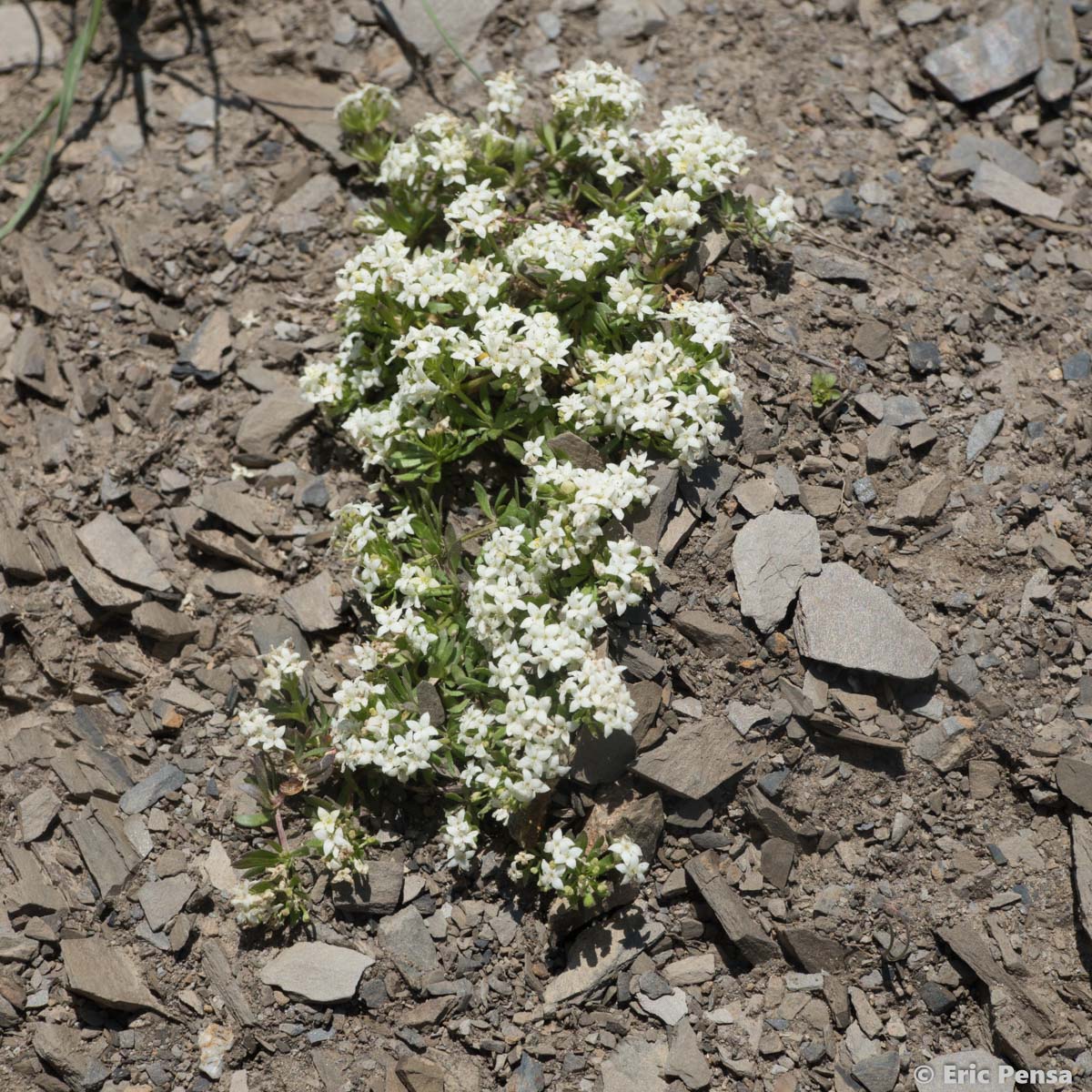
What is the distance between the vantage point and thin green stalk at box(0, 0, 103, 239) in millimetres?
6578

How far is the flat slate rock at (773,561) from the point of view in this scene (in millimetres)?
4820

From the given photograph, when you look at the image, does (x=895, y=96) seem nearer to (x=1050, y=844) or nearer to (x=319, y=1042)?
(x=1050, y=844)

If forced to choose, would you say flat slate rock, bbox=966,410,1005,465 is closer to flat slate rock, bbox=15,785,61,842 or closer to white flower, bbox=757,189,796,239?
white flower, bbox=757,189,796,239

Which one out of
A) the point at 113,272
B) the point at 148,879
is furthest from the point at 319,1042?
the point at 113,272

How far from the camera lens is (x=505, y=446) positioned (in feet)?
16.7

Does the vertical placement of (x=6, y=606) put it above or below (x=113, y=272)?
below

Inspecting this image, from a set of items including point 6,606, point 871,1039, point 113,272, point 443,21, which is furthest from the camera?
point 443,21

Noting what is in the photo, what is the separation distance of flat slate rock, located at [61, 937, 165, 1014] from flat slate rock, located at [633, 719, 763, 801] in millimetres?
2527

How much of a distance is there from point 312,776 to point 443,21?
5.18m

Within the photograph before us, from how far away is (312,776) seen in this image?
484 cm

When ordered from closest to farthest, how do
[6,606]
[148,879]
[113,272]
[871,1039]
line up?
1. [871,1039]
2. [148,879]
3. [6,606]
4. [113,272]

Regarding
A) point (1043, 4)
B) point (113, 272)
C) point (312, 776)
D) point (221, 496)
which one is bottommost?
point (312, 776)

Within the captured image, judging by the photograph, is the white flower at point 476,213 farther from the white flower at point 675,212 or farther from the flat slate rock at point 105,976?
the flat slate rock at point 105,976

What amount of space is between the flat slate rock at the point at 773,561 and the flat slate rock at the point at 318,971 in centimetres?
250
